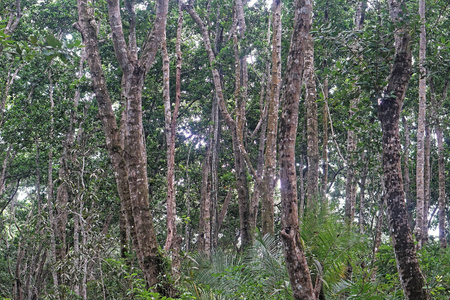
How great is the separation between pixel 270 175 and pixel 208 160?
22.7ft

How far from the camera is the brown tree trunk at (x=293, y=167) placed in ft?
14.2

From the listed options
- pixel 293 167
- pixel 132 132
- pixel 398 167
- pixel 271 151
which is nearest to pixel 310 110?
pixel 271 151

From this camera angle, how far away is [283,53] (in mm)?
13664

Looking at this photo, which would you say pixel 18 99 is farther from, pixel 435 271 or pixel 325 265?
pixel 435 271

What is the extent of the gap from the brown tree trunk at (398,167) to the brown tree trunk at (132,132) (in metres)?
3.25

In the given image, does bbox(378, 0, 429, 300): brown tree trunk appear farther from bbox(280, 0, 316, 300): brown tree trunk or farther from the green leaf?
the green leaf

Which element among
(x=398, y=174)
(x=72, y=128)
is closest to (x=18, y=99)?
(x=72, y=128)

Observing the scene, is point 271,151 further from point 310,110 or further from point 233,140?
point 233,140

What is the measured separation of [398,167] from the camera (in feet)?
17.0

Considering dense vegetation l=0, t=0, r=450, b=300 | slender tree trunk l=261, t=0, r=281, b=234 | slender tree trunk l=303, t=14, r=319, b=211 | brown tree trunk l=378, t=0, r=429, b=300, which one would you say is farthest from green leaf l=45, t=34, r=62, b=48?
slender tree trunk l=303, t=14, r=319, b=211

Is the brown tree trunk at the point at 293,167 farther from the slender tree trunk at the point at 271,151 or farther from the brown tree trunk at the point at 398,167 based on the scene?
the slender tree trunk at the point at 271,151

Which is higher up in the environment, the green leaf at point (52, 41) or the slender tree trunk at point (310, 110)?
the slender tree trunk at point (310, 110)

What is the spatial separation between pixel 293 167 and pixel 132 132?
276 cm

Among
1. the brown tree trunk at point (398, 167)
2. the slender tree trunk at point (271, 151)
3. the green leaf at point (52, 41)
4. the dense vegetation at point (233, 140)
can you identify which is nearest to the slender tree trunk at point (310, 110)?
the dense vegetation at point (233, 140)
